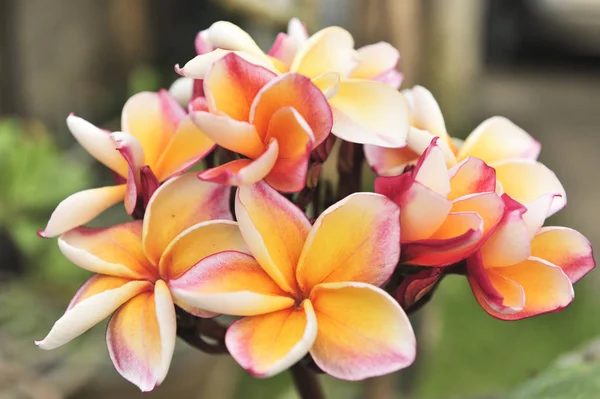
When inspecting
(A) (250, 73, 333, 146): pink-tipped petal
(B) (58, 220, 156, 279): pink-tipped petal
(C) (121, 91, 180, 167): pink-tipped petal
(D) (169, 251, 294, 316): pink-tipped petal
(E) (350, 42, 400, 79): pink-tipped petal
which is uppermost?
(A) (250, 73, 333, 146): pink-tipped petal

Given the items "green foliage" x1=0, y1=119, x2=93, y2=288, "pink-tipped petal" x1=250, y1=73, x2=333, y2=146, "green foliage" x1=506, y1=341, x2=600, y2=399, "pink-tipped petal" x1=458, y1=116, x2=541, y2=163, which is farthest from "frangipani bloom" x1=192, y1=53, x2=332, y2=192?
"green foliage" x1=0, y1=119, x2=93, y2=288

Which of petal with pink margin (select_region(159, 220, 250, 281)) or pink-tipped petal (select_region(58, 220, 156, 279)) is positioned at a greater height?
petal with pink margin (select_region(159, 220, 250, 281))

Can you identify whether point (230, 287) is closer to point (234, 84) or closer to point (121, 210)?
point (234, 84)

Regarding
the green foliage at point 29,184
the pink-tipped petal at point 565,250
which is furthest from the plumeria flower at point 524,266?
the green foliage at point 29,184

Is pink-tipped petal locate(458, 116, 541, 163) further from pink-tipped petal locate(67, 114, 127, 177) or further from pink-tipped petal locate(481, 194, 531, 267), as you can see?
pink-tipped petal locate(67, 114, 127, 177)

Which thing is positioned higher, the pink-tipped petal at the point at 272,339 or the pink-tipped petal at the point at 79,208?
the pink-tipped petal at the point at 79,208

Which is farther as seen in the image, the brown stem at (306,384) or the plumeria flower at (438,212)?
the brown stem at (306,384)

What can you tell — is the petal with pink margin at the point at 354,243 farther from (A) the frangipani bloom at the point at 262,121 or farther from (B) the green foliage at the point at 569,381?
(B) the green foliage at the point at 569,381

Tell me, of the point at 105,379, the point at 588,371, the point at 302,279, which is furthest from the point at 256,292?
the point at 105,379
